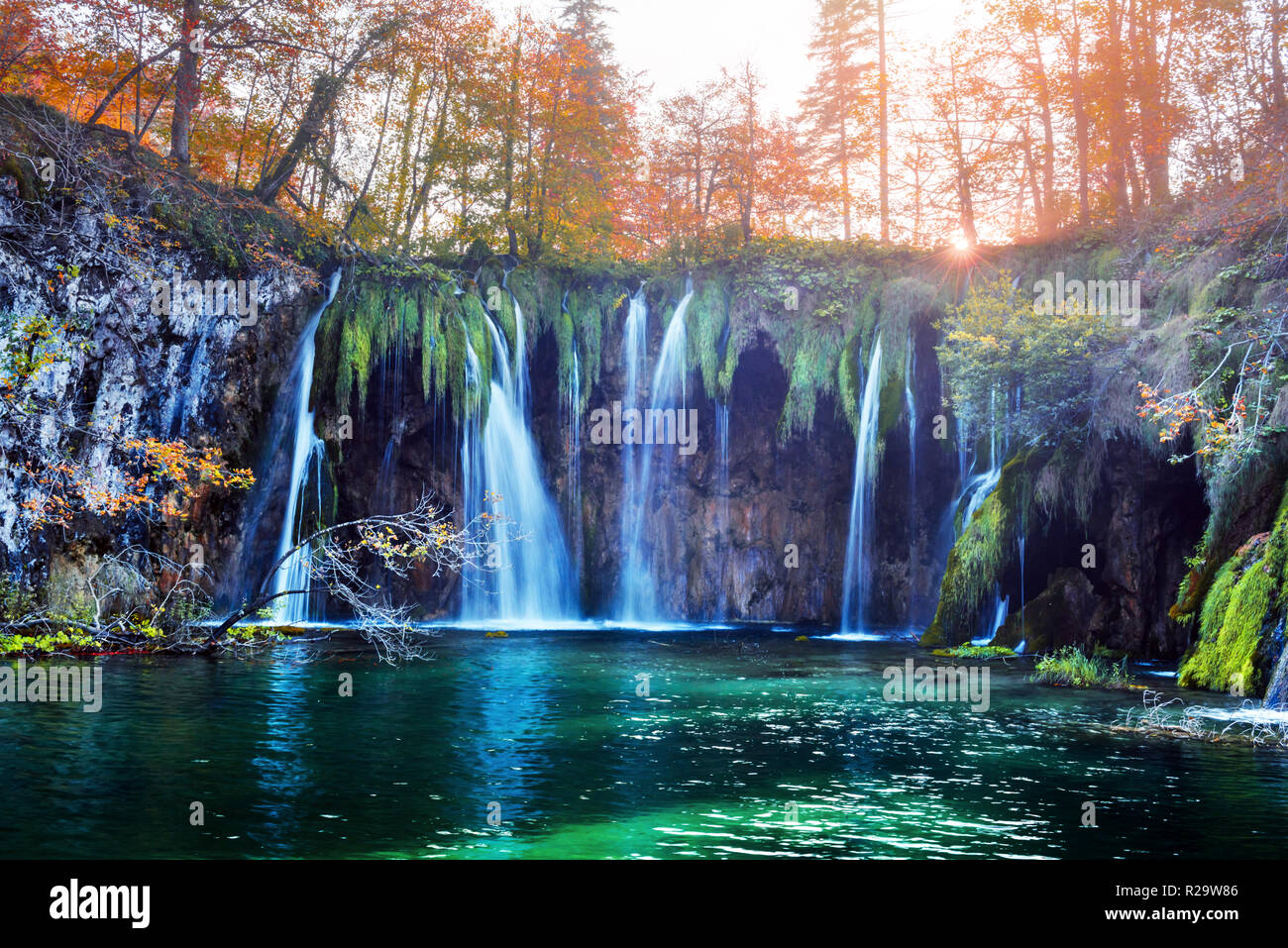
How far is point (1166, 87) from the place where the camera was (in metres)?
24.6

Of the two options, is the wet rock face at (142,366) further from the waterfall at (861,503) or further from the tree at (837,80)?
the tree at (837,80)

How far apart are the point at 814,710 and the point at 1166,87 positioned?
71.4 feet

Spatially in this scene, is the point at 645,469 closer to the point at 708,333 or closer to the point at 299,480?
the point at 708,333

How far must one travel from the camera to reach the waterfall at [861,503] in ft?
74.2

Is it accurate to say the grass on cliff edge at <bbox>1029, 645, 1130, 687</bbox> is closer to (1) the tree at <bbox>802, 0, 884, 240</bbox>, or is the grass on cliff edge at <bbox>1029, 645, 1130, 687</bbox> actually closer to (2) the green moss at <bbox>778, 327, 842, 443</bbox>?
(2) the green moss at <bbox>778, 327, 842, 443</bbox>

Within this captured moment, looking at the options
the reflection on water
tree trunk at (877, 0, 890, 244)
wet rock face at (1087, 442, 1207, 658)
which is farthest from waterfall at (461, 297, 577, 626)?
tree trunk at (877, 0, 890, 244)

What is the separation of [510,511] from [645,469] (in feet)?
13.8

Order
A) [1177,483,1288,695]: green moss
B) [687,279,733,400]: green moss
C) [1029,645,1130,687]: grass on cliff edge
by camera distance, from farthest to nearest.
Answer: [687,279,733,400]: green moss < [1029,645,1130,687]: grass on cliff edge < [1177,483,1288,695]: green moss

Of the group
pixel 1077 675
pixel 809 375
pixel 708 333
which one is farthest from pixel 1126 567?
pixel 708 333

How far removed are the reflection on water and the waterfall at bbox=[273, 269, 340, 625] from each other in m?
8.34

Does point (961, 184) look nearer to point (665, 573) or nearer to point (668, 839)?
point (665, 573)

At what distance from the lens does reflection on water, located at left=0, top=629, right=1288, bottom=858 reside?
19.3 ft

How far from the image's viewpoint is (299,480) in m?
21.2
